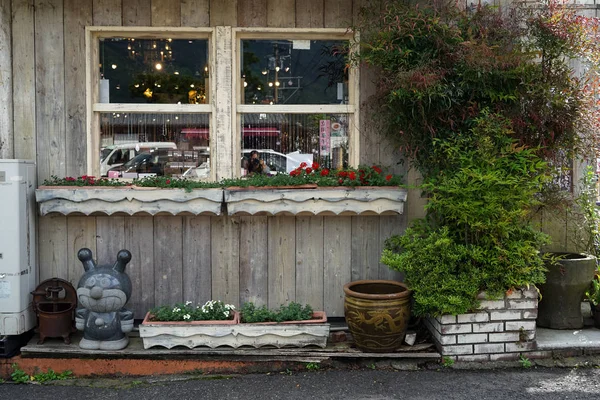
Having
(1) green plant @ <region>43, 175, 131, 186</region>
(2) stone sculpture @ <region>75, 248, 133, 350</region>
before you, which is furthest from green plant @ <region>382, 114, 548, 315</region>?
(1) green plant @ <region>43, 175, 131, 186</region>

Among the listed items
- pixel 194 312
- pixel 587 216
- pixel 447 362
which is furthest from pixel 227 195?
pixel 587 216

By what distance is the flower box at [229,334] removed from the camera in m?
4.86

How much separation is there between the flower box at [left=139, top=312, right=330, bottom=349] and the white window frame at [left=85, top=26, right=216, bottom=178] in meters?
1.42

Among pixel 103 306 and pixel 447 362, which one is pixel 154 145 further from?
pixel 447 362

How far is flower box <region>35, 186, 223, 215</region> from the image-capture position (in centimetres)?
507

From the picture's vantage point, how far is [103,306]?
487 cm

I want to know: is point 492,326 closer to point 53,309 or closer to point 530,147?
point 530,147

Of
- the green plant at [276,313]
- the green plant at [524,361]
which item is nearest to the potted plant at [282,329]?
the green plant at [276,313]

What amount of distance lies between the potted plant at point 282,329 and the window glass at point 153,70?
2.08 meters

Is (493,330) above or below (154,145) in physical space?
below

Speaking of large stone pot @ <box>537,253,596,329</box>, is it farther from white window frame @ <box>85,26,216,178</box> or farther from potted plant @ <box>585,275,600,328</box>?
white window frame @ <box>85,26,216,178</box>

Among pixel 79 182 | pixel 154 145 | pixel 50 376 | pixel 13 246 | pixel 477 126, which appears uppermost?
pixel 477 126

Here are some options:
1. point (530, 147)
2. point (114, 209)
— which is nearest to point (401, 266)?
point (530, 147)

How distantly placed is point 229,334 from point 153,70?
2.50 meters
